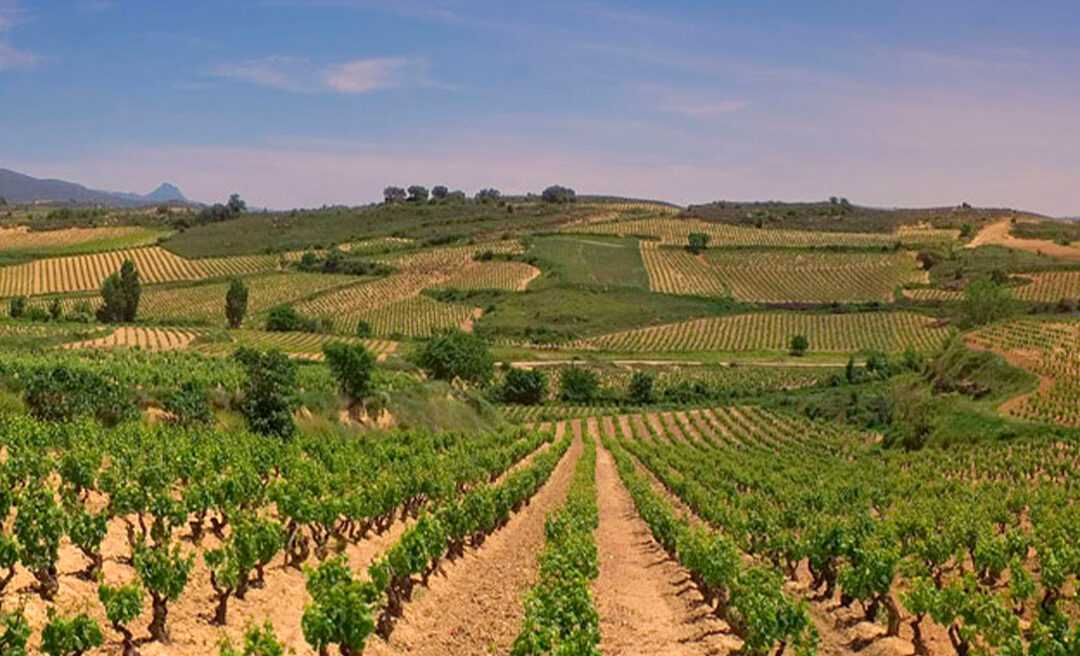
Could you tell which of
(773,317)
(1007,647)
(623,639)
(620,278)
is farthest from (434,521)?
(620,278)

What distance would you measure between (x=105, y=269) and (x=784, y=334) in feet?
408

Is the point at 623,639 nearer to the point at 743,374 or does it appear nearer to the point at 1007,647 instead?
the point at 1007,647

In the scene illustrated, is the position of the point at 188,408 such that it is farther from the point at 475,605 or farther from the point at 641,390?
the point at 641,390

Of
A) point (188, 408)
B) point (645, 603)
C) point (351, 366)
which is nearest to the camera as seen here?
point (645, 603)

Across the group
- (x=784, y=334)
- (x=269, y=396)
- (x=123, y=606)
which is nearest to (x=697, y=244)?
(x=784, y=334)

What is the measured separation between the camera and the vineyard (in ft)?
528

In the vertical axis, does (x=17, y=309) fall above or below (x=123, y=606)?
below

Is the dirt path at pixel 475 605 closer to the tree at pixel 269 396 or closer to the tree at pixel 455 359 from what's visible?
the tree at pixel 269 396

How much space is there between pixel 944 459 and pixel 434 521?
139 feet

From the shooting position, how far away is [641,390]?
102 m

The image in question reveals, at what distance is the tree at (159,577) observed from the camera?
16266 mm

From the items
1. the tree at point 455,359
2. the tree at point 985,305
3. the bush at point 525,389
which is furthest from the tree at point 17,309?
the tree at point 985,305

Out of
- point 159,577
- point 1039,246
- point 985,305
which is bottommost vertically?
point 159,577

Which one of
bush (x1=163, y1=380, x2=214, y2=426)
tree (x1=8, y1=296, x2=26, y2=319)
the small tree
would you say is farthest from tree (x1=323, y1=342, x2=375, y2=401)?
tree (x1=8, y1=296, x2=26, y2=319)
